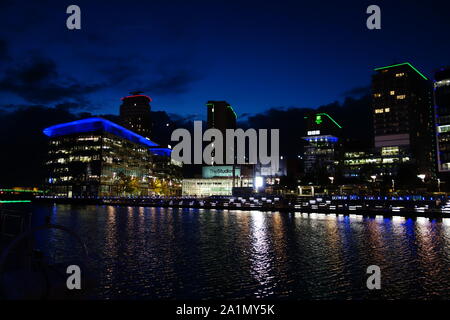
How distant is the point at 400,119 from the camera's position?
180 m

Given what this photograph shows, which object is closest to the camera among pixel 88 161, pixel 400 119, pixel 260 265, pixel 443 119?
pixel 260 265

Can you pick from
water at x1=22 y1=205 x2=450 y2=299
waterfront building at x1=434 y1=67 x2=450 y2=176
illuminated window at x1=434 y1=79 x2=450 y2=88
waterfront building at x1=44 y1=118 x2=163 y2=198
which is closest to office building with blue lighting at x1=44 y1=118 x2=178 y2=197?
waterfront building at x1=44 y1=118 x2=163 y2=198

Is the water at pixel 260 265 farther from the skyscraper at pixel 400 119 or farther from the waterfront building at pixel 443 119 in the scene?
the skyscraper at pixel 400 119

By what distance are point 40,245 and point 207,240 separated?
31.3 ft

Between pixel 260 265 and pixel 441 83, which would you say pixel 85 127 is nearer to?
pixel 441 83

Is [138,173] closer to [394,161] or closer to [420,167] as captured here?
[394,161]

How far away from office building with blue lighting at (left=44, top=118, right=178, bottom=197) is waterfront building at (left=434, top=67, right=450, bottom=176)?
118573 millimetres

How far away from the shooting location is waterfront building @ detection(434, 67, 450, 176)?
397 ft

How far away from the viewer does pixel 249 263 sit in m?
15.8

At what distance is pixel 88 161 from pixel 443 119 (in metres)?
134

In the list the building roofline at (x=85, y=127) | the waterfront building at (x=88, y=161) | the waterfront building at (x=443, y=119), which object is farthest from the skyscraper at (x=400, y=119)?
the building roofline at (x=85, y=127)

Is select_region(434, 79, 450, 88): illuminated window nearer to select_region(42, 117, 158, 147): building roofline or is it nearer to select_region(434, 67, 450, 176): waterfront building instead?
select_region(434, 67, 450, 176): waterfront building

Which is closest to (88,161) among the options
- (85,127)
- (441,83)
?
(85,127)
